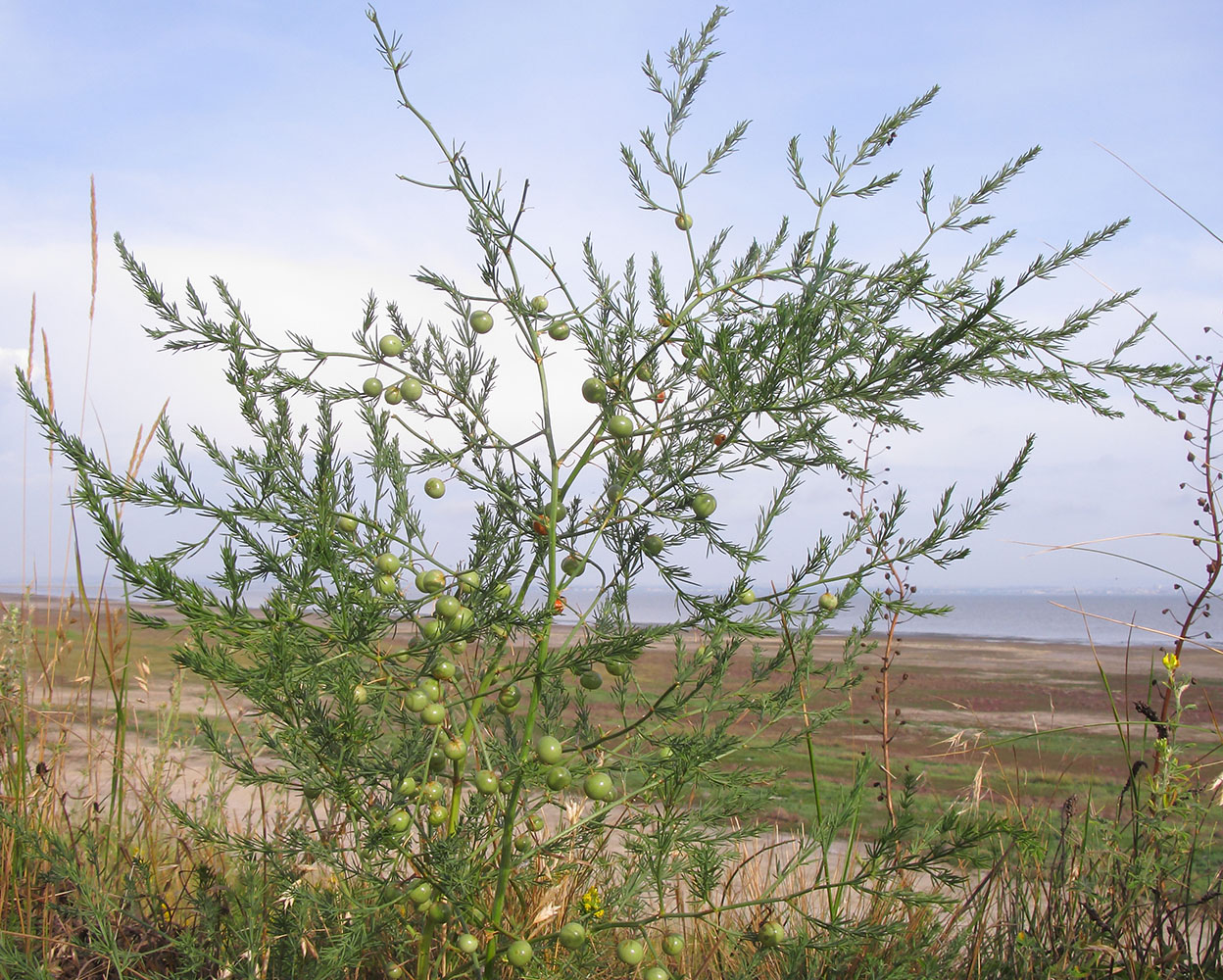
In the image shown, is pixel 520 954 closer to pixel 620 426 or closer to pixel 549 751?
pixel 549 751

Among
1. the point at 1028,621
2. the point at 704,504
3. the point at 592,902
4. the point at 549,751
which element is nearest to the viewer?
the point at 549,751

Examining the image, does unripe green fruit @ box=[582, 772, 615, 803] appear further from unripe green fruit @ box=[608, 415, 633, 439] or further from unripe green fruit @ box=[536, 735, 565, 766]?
unripe green fruit @ box=[608, 415, 633, 439]

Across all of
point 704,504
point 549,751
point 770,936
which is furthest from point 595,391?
point 770,936

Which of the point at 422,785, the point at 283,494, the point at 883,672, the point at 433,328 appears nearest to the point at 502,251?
the point at 433,328

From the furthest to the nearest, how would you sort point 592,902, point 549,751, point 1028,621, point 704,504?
1. point 1028,621
2. point 592,902
3. point 704,504
4. point 549,751

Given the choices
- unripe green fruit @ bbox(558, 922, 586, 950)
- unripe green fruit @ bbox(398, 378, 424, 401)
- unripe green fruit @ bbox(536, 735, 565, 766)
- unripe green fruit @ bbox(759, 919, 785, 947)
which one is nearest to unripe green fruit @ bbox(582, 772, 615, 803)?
unripe green fruit @ bbox(536, 735, 565, 766)

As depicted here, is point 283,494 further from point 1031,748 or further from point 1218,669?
point 1218,669

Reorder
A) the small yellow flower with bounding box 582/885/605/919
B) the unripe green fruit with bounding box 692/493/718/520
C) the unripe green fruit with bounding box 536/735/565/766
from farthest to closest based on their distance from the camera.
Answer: the small yellow flower with bounding box 582/885/605/919 < the unripe green fruit with bounding box 692/493/718/520 < the unripe green fruit with bounding box 536/735/565/766

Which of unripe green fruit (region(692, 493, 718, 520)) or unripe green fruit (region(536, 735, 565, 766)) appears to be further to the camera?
unripe green fruit (region(692, 493, 718, 520))

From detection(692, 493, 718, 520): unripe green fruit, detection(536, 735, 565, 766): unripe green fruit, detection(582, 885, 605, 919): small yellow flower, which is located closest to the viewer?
detection(536, 735, 565, 766): unripe green fruit

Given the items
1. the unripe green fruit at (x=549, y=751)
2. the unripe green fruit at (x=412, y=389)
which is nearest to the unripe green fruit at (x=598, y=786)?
the unripe green fruit at (x=549, y=751)

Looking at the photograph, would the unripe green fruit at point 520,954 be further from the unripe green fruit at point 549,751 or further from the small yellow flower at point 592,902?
the small yellow flower at point 592,902

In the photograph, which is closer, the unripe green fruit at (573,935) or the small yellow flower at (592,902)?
the unripe green fruit at (573,935)

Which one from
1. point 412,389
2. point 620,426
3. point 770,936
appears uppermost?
point 412,389
